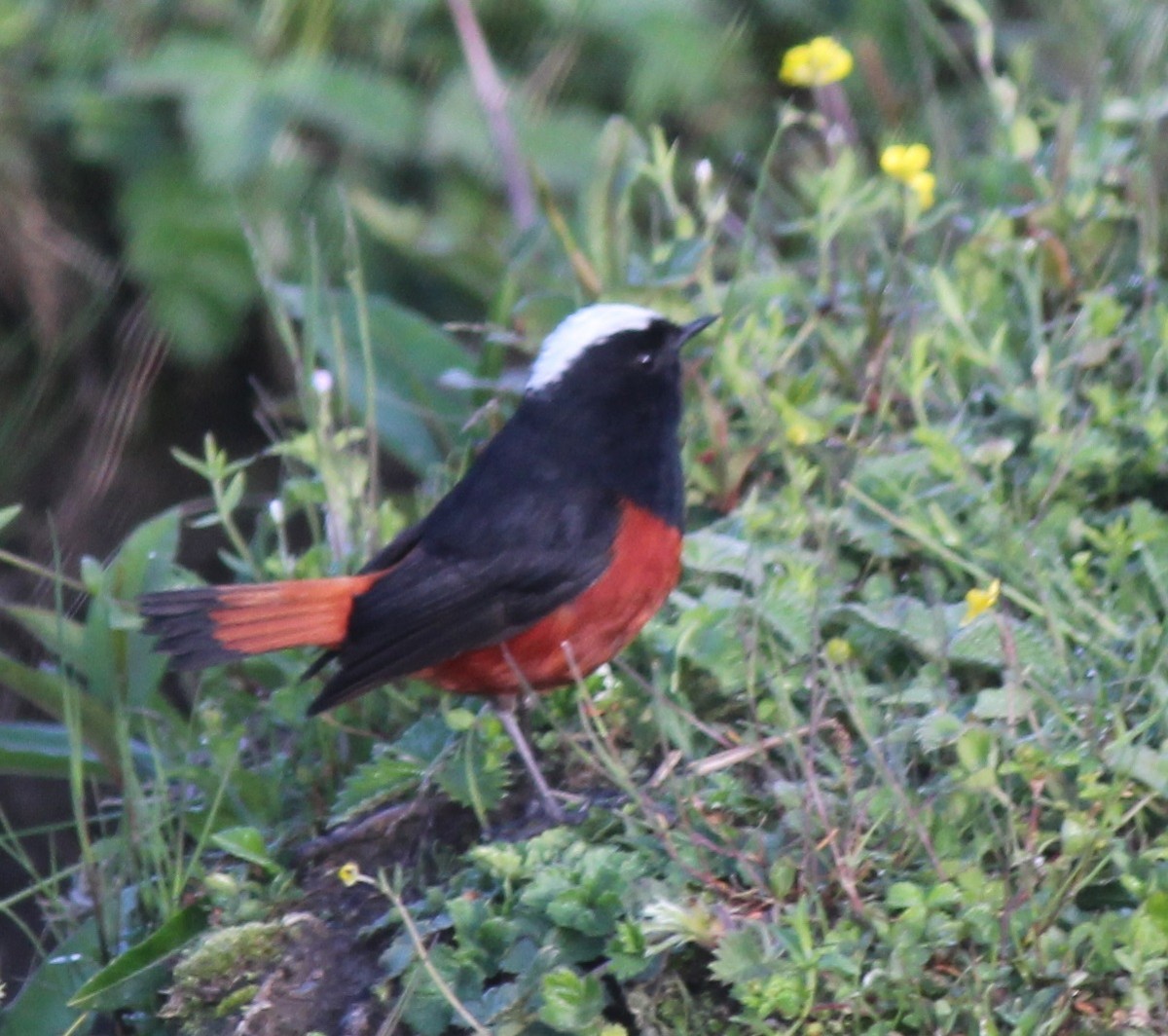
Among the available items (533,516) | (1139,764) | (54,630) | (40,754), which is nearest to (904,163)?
(533,516)

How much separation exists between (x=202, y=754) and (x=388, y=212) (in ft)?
5.12

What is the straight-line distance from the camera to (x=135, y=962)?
9.07ft

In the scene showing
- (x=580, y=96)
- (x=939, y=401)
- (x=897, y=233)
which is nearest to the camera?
(x=939, y=401)

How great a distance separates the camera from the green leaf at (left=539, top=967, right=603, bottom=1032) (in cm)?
228

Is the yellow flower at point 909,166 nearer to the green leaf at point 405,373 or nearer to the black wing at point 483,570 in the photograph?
the black wing at point 483,570

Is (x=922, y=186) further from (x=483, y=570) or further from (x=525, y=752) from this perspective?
(x=525, y=752)

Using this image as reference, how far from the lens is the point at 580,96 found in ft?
15.0

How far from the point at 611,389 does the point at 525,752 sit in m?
0.81

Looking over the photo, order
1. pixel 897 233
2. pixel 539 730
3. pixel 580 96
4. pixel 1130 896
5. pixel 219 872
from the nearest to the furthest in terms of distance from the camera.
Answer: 1. pixel 1130 896
2. pixel 219 872
3. pixel 539 730
4. pixel 897 233
5. pixel 580 96

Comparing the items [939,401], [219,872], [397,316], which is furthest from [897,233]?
[219,872]

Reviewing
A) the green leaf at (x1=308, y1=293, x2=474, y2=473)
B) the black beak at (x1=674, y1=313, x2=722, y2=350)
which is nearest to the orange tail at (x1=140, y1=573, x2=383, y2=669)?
the black beak at (x1=674, y1=313, x2=722, y2=350)

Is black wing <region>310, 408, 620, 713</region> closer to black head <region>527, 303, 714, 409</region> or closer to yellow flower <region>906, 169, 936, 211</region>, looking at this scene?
black head <region>527, 303, 714, 409</region>

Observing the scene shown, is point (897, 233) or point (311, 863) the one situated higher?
point (897, 233)

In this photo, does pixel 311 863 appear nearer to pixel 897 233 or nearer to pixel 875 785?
pixel 875 785
